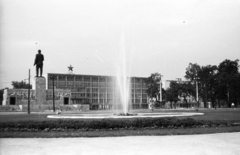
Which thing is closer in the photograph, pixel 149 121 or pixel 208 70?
pixel 149 121

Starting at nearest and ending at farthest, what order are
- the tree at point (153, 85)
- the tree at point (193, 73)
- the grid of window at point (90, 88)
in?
the tree at point (193, 73), the tree at point (153, 85), the grid of window at point (90, 88)

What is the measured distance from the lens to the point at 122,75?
29.4 m

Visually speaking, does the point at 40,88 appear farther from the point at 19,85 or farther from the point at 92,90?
the point at 92,90

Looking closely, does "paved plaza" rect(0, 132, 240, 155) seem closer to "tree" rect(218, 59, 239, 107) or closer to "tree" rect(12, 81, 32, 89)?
"tree" rect(218, 59, 239, 107)

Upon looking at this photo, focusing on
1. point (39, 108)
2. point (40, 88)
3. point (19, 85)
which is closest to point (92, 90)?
point (19, 85)

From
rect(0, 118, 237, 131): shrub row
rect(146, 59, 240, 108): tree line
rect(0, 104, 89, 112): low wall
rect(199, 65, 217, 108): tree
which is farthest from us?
rect(199, 65, 217, 108): tree

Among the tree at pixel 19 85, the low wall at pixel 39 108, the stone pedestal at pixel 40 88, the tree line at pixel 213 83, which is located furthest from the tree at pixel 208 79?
the tree at pixel 19 85

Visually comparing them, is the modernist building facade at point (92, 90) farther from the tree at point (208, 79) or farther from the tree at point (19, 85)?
the tree at point (208, 79)

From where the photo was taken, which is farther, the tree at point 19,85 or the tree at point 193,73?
the tree at point 19,85

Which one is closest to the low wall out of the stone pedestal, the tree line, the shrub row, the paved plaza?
the stone pedestal

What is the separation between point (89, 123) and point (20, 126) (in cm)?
417

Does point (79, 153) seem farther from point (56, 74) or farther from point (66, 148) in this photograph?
point (56, 74)

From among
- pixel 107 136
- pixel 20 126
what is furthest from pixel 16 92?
pixel 107 136

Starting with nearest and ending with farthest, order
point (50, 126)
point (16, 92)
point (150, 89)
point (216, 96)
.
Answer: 1. point (50, 126)
2. point (16, 92)
3. point (216, 96)
4. point (150, 89)
